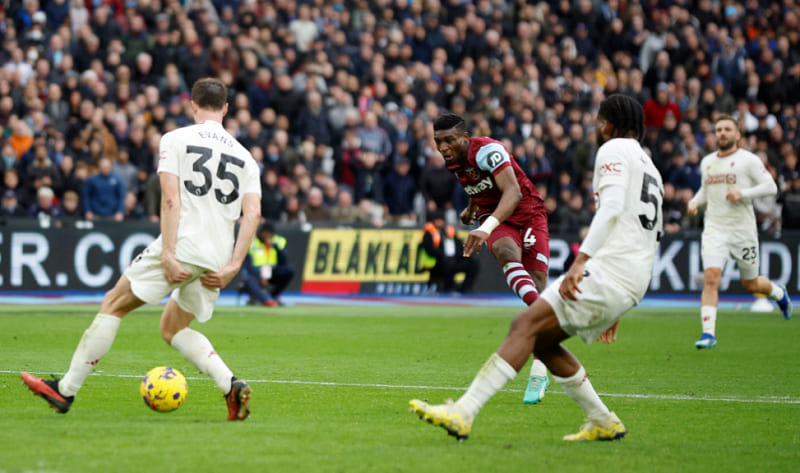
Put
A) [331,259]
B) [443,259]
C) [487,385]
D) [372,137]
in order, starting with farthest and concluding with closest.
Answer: [372,137] → [443,259] → [331,259] → [487,385]

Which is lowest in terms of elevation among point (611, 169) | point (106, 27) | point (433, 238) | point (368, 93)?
point (433, 238)

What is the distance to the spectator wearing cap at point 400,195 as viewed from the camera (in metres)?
25.0

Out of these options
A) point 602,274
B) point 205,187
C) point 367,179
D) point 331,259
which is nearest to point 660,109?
point 367,179

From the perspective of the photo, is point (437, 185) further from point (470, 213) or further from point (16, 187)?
point (470, 213)

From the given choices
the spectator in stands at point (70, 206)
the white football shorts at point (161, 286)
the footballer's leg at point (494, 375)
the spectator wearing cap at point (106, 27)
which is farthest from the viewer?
the spectator wearing cap at point (106, 27)

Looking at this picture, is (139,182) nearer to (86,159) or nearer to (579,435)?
(86,159)

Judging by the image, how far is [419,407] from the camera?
22.0 feet

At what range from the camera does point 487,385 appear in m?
6.93

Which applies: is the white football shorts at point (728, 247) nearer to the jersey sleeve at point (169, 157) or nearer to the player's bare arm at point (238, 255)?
the player's bare arm at point (238, 255)

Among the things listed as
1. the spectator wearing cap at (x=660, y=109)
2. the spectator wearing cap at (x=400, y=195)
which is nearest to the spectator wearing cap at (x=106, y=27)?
the spectator wearing cap at (x=400, y=195)

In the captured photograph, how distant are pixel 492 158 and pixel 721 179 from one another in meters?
6.11

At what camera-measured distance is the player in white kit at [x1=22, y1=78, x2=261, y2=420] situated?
7.62 metres

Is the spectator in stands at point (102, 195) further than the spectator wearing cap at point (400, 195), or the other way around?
the spectator wearing cap at point (400, 195)

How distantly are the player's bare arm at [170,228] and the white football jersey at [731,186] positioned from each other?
28.6 feet
